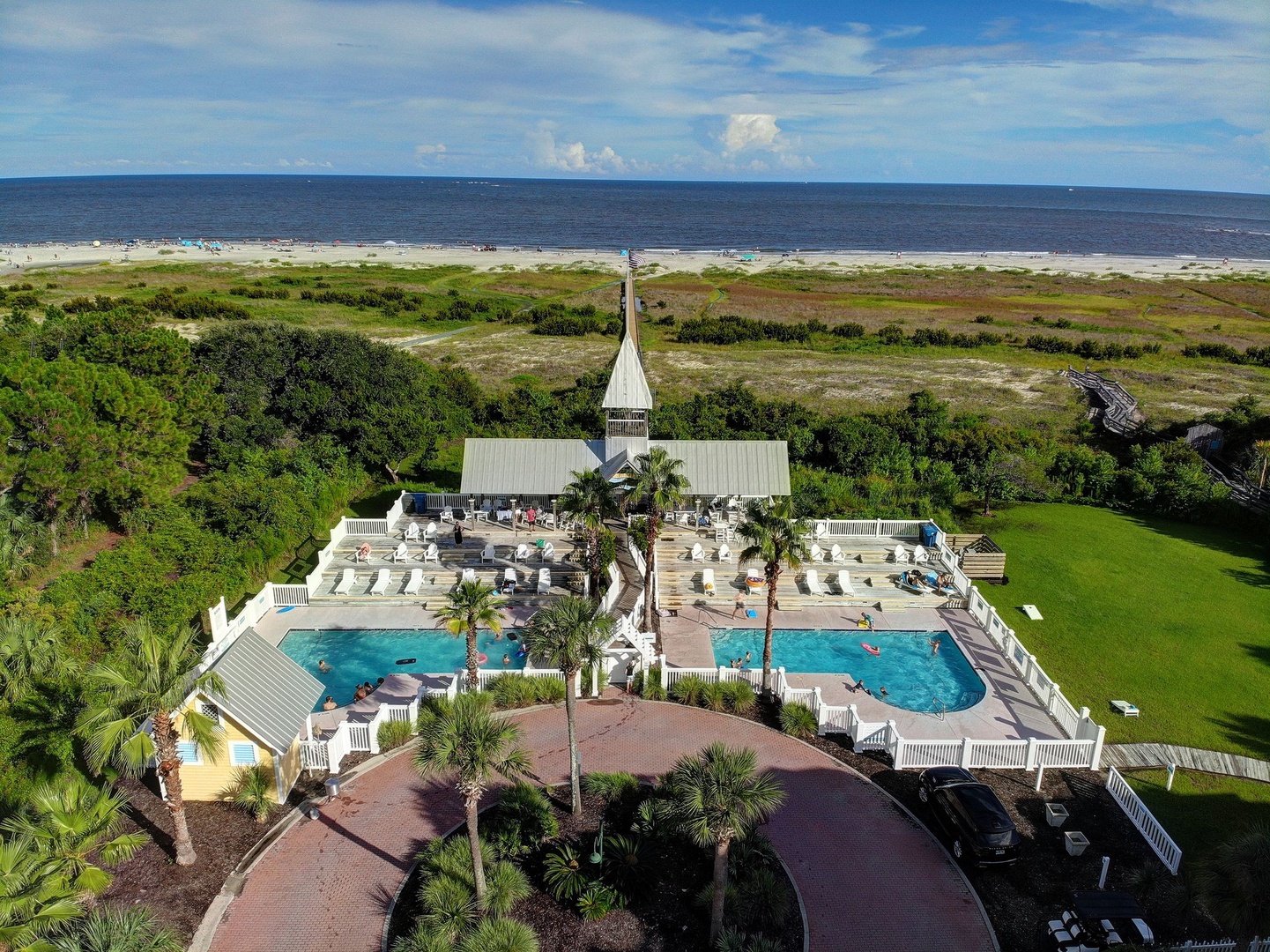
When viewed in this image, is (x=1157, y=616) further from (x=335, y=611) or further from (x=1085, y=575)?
(x=335, y=611)

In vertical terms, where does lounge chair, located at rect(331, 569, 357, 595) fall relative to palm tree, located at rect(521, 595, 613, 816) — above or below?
below

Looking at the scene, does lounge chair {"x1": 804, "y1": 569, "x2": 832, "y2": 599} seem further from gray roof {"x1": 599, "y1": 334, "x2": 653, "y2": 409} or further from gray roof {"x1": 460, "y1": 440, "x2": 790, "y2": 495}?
gray roof {"x1": 599, "y1": 334, "x2": 653, "y2": 409}

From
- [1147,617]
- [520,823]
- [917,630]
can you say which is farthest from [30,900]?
[1147,617]

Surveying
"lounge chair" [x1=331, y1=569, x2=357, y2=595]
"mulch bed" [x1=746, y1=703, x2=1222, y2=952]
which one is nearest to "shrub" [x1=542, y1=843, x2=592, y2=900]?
"mulch bed" [x1=746, y1=703, x2=1222, y2=952]

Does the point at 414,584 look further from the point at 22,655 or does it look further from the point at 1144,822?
the point at 1144,822

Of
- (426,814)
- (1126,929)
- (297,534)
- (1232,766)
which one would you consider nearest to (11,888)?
(426,814)
